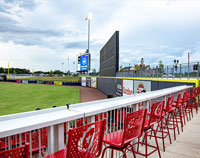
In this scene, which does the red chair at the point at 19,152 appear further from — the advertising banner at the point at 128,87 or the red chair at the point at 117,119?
the advertising banner at the point at 128,87

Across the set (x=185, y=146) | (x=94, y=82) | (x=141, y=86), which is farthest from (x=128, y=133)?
(x=94, y=82)

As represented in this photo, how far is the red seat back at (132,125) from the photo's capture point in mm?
1993

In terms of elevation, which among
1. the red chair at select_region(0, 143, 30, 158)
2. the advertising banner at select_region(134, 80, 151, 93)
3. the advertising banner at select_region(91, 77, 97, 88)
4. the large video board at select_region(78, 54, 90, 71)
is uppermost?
the large video board at select_region(78, 54, 90, 71)

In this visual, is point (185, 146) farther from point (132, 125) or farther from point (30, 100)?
point (30, 100)

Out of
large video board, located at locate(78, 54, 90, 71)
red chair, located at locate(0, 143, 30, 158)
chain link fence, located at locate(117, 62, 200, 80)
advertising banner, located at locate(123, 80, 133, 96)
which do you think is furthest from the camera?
large video board, located at locate(78, 54, 90, 71)

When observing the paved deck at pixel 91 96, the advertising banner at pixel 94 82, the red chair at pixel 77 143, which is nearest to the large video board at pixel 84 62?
the paved deck at pixel 91 96

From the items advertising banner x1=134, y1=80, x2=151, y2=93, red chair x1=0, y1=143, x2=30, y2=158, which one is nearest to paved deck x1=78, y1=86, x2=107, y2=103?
advertising banner x1=134, y1=80, x2=151, y2=93

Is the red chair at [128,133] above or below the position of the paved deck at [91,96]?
above

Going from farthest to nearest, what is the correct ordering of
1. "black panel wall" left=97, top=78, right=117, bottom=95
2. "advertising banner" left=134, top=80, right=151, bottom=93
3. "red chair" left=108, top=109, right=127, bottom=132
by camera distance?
"black panel wall" left=97, top=78, right=117, bottom=95, "advertising banner" left=134, top=80, right=151, bottom=93, "red chair" left=108, top=109, right=127, bottom=132

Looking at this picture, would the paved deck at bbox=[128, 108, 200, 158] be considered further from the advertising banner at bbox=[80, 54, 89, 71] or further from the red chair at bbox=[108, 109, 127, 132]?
the advertising banner at bbox=[80, 54, 89, 71]

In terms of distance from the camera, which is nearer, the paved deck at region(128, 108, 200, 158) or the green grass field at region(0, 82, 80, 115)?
the paved deck at region(128, 108, 200, 158)

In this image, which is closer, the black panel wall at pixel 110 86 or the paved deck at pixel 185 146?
the paved deck at pixel 185 146

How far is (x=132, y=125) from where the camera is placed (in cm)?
216

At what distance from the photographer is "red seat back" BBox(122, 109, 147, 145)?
A: 1.99m
